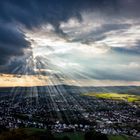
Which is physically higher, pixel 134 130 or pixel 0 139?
pixel 0 139

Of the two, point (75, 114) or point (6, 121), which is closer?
point (6, 121)

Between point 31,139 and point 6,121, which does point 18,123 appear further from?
point 31,139

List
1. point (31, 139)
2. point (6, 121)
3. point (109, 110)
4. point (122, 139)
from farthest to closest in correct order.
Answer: point (109, 110) < point (6, 121) < point (122, 139) < point (31, 139)

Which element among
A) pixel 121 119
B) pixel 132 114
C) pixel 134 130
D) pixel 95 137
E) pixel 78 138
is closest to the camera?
pixel 95 137

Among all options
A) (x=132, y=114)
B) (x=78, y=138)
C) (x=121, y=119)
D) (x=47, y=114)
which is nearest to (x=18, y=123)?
(x=47, y=114)

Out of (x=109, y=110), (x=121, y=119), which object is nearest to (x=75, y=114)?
(x=121, y=119)

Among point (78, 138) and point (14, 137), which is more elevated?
point (14, 137)

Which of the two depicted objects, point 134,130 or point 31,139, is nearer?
point 31,139

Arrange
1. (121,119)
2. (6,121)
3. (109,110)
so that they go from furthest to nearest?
1. (109,110)
2. (121,119)
3. (6,121)

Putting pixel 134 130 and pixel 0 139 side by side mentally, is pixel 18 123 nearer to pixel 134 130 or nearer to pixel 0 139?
pixel 134 130
